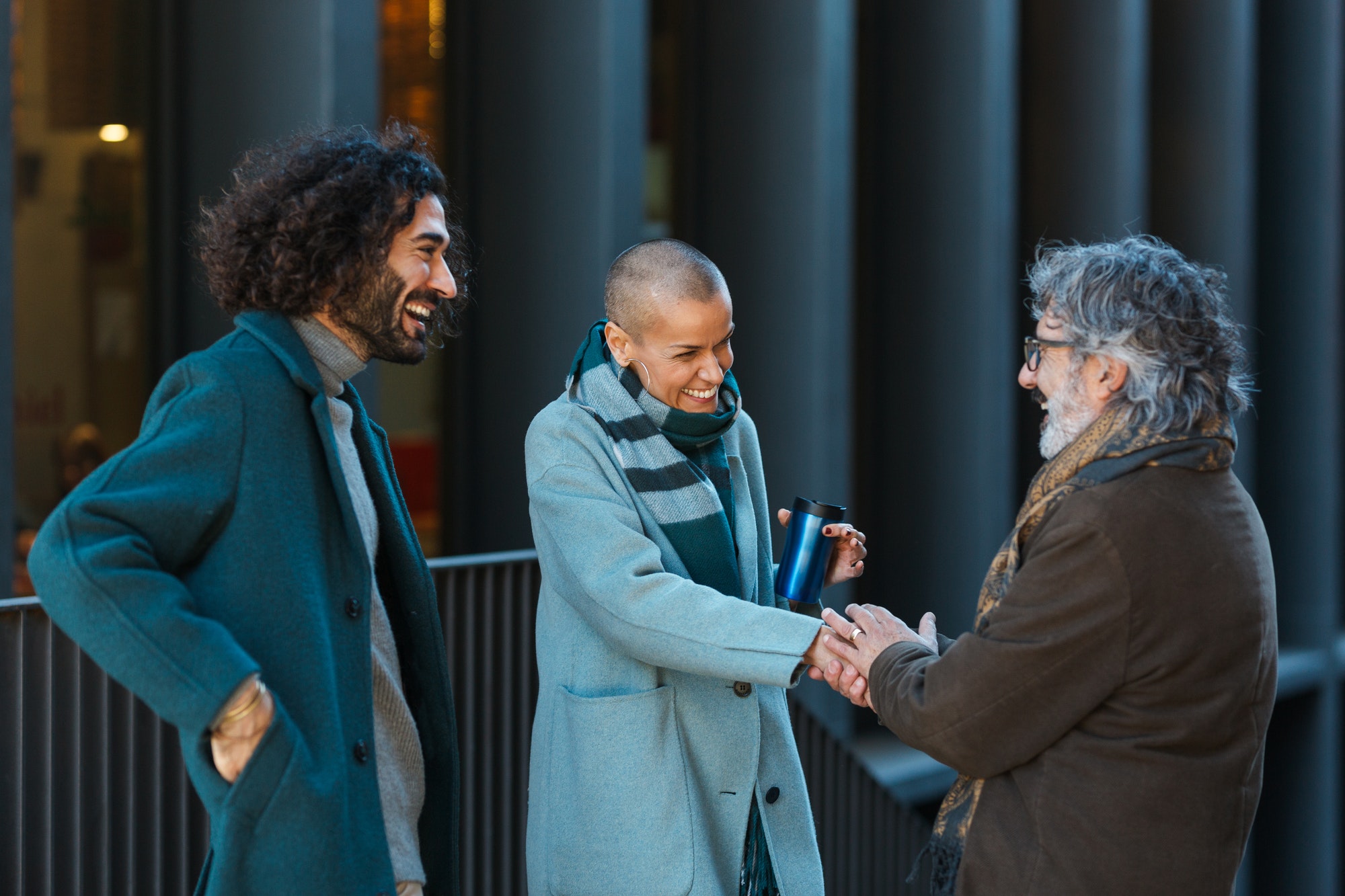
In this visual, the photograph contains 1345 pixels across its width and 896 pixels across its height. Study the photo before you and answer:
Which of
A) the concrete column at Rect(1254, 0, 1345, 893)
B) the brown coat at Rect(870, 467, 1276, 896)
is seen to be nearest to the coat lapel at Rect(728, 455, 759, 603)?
the brown coat at Rect(870, 467, 1276, 896)

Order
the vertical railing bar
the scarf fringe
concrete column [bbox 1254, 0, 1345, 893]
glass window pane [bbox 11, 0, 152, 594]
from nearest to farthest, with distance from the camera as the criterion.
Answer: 1. the scarf fringe
2. the vertical railing bar
3. glass window pane [bbox 11, 0, 152, 594]
4. concrete column [bbox 1254, 0, 1345, 893]

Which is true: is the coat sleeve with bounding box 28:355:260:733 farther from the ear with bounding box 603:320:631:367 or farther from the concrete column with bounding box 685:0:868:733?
the concrete column with bounding box 685:0:868:733

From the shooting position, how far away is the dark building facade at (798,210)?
4941 millimetres

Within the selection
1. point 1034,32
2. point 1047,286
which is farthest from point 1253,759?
point 1034,32

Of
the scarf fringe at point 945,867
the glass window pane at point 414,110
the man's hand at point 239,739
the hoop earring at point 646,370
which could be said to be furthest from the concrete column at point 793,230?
the man's hand at point 239,739

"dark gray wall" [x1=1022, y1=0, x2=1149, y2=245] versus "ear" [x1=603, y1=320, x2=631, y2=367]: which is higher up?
"dark gray wall" [x1=1022, y1=0, x2=1149, y2=245]

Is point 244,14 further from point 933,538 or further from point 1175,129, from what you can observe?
point 1175,129

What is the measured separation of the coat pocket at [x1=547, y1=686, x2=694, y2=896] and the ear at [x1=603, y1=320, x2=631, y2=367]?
640 millimetres

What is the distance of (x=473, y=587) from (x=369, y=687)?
1.67m

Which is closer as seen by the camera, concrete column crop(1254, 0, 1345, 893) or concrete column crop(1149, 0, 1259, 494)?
concrete column crop(1149, 0, 1259, 494)

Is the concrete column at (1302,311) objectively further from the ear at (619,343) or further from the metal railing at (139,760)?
the ear at (619,343)

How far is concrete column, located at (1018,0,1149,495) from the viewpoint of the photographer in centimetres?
760

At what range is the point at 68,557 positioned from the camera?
174 cm

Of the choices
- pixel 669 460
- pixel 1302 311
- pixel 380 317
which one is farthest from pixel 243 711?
pixel 1302 311
